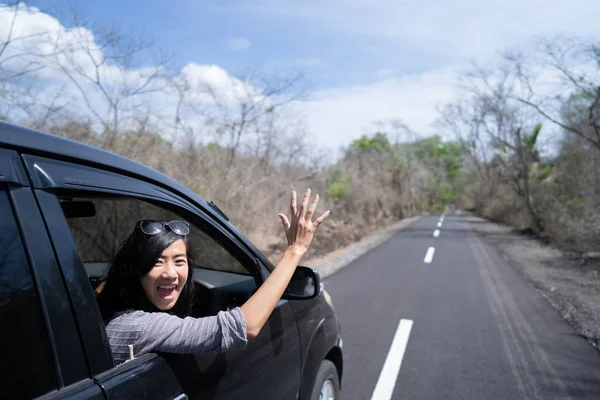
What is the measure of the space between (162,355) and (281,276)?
493 millimetres

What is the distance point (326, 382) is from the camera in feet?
8.95

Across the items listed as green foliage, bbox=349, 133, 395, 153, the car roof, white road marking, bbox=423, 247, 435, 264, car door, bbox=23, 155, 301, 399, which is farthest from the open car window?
green foliage, bbox=349, 133, 395, 153

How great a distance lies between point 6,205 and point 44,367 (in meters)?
0.43

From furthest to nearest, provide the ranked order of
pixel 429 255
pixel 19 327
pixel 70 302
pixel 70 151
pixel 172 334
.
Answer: pixel 429 255 → pixel 172 334 → pixel 70 151 → pixel 70 302 → pixel 19 327

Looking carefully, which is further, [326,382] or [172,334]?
[326,382]

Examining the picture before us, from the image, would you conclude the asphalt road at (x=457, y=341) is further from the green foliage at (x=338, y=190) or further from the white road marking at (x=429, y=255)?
the green foliage at (x=338, y=190)

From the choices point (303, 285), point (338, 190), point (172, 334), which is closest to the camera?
point (172, 334)

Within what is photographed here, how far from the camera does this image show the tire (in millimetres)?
2543

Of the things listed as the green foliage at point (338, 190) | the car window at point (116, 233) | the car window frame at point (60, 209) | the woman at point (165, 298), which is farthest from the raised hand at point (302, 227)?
the green foliage at point (338, 190)

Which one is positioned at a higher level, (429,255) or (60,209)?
(60,209)

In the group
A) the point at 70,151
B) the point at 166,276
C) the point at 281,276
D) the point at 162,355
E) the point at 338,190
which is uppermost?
the point at 338,190

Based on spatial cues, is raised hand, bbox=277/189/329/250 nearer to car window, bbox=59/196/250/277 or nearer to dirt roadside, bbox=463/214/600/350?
car window, bbox=59/196/250/277

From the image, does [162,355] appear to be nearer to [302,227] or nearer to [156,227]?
[156,227]

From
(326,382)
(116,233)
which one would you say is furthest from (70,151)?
(116,233)
